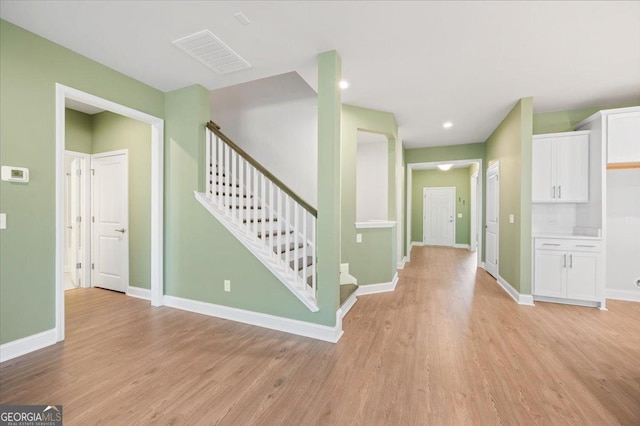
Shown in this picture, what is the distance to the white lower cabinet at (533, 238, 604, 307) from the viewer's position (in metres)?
3.39

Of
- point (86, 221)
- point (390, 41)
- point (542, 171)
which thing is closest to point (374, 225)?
point (390, 41)

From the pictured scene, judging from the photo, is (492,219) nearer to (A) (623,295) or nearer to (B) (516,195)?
(B) (516,195)

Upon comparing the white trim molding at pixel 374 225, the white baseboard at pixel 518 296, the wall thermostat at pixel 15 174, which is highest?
the wall thermostat at pixel 15 174

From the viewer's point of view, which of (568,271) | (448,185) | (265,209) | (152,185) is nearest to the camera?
(265,209)

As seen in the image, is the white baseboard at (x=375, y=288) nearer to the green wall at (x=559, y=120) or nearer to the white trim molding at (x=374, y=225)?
the white trim molding at (x=374, y=225)

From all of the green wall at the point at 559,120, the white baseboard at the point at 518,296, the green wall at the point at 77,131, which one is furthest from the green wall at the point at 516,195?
the green wall at the point at 77,131

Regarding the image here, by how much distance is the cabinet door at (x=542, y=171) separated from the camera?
3.79m

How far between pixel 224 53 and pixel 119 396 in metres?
2.97

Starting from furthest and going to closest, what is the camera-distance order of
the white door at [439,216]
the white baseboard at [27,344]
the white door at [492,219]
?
1. the white door at [439,216]
2. the white door at [492,219]
3. the white baseboard at [27,344]

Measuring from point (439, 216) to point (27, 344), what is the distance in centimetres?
974

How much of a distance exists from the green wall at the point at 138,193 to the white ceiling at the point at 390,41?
917mm

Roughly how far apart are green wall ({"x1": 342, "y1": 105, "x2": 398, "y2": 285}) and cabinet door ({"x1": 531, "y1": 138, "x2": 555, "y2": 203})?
6.94 ft

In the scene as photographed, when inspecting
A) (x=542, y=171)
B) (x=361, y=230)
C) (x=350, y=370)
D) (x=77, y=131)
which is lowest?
(x=350, y=370)

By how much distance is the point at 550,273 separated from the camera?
11.8 ft
